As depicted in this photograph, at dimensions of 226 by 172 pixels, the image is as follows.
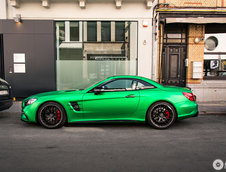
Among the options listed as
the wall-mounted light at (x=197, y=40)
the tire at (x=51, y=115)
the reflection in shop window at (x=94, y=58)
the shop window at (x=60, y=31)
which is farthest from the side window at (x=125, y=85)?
the wall-mounted light at (x=197, y=40)

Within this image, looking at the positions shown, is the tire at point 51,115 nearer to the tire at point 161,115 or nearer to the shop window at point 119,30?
the tire at point 161,115

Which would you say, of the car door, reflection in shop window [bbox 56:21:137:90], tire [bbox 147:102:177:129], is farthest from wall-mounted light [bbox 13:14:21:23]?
tire [bbox 147:102:177:129]

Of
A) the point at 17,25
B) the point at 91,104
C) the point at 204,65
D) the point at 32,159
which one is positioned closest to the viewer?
the point at 32,159

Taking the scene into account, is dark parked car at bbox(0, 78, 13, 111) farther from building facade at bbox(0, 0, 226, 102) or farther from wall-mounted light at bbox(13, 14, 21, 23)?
wall-mounted light at bbox(13, 14, 21, 23)

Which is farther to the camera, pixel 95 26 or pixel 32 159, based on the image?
pixel 95 26

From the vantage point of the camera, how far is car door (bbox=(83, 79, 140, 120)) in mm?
5098

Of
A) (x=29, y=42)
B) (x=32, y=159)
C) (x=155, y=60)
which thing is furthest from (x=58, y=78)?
(x=32, y=159)

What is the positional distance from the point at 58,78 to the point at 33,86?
1265 millimetres

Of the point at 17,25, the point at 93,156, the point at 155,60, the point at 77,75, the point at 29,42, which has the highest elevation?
the point at 17,25

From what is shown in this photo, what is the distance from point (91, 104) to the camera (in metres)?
5.11

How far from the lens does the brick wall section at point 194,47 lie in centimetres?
979

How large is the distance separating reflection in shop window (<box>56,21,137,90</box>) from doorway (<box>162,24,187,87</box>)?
1567mm

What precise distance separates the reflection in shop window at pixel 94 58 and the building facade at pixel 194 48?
154cm

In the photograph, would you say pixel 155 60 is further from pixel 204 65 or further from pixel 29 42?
pixel 29 42
